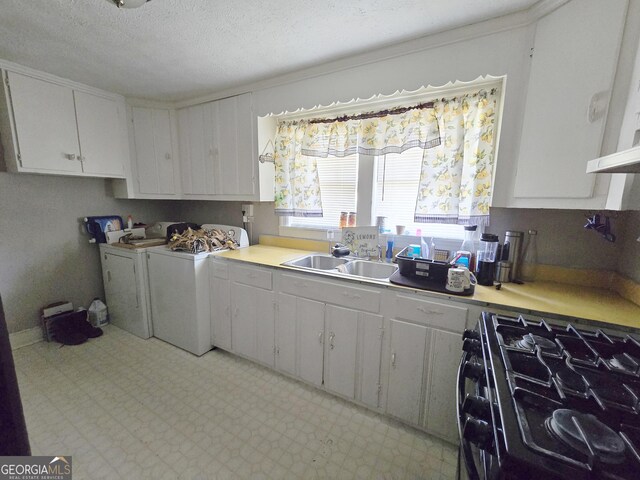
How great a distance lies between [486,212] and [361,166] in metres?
0.99

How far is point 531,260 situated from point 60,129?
12.2 ft

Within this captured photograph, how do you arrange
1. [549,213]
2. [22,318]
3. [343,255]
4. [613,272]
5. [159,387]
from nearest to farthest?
[613,272] < [549,213] < [159,387] < [343,255] < [22,318]

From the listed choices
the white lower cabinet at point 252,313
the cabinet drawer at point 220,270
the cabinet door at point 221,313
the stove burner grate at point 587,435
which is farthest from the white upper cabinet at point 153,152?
the stove burner grate at point 587,435

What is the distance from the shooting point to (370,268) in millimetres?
2012

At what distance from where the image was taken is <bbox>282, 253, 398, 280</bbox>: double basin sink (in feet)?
6.36

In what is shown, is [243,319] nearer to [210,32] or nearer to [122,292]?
[122,292]

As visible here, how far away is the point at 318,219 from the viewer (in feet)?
8.29

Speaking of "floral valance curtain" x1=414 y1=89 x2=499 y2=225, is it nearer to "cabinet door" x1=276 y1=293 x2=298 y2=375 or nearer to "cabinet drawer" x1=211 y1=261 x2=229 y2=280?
"cabinet door" x1=276 y1=293 x2=298 y2=375

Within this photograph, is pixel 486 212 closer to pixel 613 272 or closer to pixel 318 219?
pixel 613 272

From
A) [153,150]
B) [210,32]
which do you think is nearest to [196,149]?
[153,150]

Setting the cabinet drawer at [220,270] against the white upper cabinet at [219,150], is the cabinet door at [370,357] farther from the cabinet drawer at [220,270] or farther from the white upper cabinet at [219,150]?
the white upper cabinet at [219,150]

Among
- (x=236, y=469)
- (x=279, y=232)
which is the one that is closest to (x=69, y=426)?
(x=236, y=469)

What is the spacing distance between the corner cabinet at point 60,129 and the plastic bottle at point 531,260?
351 cm

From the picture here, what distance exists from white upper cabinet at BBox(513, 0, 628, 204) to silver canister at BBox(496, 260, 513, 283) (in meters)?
0.36
